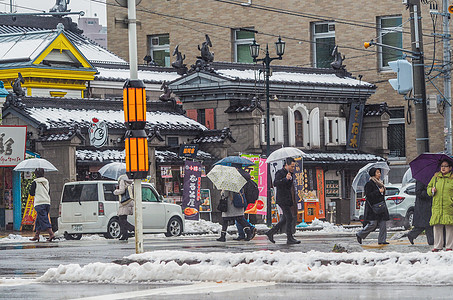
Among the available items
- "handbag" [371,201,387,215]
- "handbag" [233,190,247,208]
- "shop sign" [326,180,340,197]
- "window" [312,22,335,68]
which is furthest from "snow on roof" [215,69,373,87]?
"handbag" [371,201,387,215]

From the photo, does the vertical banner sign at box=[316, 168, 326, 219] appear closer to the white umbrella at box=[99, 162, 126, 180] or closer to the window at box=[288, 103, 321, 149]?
the window at box=[288, 103, 321, 149]

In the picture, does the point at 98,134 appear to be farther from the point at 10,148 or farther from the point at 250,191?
the point at 250,191

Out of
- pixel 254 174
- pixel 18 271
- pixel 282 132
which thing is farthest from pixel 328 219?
pixel 18 271

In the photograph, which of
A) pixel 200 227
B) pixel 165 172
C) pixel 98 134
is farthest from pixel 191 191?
pixel 98 134

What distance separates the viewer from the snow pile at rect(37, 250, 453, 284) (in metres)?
14.2

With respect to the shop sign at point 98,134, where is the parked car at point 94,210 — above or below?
below

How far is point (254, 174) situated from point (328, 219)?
22.9ft

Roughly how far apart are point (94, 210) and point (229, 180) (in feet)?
18.7

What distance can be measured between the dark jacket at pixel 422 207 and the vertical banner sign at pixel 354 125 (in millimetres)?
25716

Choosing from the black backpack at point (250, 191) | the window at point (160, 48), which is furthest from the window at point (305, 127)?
the black backpack at point (250, 191)

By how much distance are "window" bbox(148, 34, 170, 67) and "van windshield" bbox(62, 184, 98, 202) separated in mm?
33039

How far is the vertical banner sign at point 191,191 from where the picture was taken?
3681 cm

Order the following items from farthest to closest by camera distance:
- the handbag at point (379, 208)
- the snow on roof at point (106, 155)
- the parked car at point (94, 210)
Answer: the snow on roof at point (106, 155) → the parked car at point (94, 210) → the handbag at point (379, 208)

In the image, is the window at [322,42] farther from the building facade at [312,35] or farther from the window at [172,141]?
the window at [172,141]
